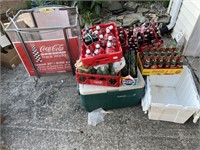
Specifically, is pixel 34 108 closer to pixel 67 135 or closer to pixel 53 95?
pixel 53 95

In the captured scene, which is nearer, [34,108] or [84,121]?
[84,121]

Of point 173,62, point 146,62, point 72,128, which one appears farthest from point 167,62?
point 72,128

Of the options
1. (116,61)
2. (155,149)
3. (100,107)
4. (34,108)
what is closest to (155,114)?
(155,149)

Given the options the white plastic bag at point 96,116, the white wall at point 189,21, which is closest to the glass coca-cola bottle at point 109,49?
the white plastic bag at point 96,116

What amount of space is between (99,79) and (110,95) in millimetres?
210

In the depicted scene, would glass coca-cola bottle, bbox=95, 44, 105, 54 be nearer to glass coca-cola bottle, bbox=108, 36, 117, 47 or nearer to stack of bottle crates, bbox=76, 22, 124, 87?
stack of bottle crates, bbox=76, 22, 124, 87

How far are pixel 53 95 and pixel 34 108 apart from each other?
0.24 metres

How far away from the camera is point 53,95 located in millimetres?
1933

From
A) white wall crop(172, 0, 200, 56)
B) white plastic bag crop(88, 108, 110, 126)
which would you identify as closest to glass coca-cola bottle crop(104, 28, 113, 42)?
white plastic bag crop(88, 108, 110, 126)

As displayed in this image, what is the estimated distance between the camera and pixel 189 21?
2002 mm

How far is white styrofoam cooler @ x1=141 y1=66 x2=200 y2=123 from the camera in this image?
146 centimetres

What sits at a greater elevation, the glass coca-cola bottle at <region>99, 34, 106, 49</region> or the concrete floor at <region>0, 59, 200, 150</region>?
the glass coca-cola bottle at <region>99, 34, 106, 49</region>

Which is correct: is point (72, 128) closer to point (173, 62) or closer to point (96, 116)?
point (96, 116)

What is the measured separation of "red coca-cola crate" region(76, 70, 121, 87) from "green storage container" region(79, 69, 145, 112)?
0.14 feet
